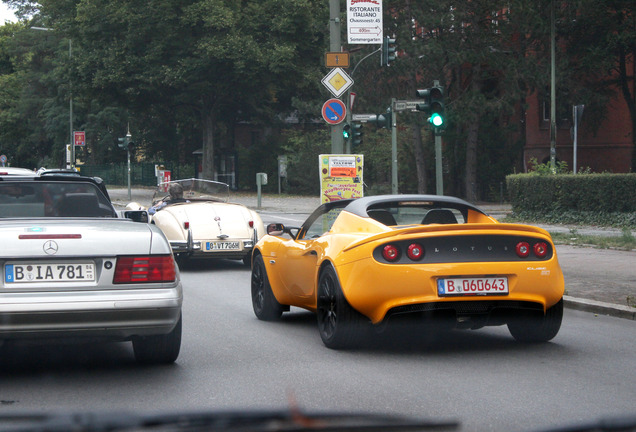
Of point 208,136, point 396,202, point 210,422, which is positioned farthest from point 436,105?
point 208,136

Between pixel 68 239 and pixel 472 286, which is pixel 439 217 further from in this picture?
pixel 68 239

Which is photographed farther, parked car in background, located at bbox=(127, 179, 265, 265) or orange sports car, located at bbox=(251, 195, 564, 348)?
parked car in background, located at bbox=(127, 179, 265, 265)

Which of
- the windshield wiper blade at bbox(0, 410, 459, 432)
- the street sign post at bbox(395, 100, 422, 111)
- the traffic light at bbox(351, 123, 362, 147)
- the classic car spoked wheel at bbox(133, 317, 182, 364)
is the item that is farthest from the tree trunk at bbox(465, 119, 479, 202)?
the windshield wiper blade at bbox(0, 410, 459, 432)

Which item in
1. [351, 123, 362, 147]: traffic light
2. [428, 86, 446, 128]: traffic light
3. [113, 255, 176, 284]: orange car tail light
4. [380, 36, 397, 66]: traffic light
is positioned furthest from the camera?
[351, 123, 362, 147]: traffic light

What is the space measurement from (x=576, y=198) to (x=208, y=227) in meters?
15.5

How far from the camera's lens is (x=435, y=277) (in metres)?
6.95

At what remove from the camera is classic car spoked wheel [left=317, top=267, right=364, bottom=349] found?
7.15 metres

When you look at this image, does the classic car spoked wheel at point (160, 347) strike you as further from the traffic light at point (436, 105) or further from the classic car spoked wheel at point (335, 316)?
the traffic light at point (436, 105)

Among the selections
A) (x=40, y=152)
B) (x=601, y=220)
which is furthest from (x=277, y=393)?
(x=40, y=152)

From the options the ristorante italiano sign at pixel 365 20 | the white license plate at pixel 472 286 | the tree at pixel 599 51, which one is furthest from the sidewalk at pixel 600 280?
the tree at pixel 599 51

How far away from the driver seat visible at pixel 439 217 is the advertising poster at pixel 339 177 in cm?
873

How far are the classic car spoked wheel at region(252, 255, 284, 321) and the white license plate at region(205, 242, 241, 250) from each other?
4672 millimetres

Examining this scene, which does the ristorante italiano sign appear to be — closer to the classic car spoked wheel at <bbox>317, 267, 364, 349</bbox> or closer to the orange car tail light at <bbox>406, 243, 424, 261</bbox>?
the classic car spoked wheel at <bbox>317, 267, 364, 349</bbox>

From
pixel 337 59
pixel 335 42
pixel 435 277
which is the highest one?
pixel 335 42
